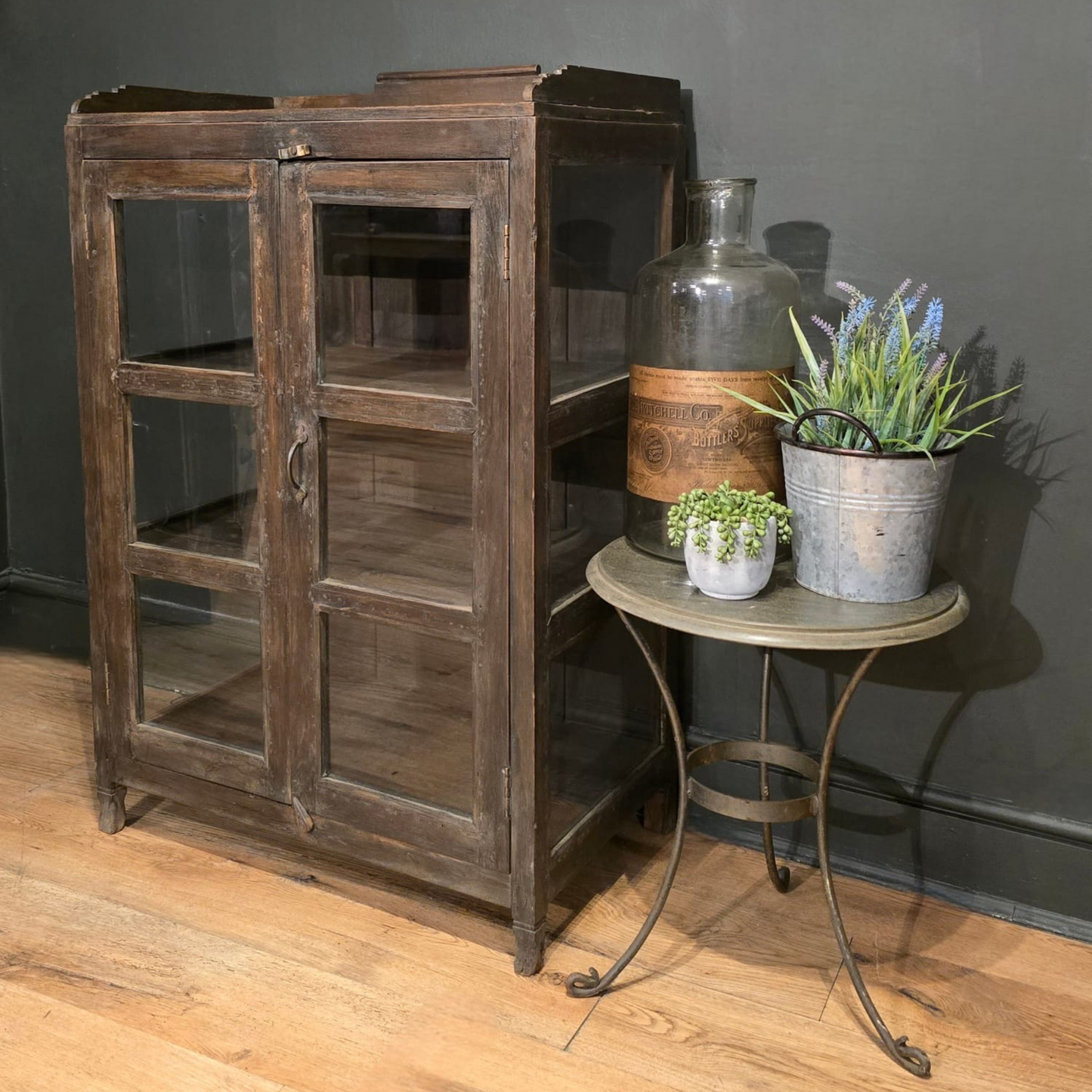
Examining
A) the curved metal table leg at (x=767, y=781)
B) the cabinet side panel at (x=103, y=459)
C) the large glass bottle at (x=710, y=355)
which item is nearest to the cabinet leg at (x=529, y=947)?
the curved metal table leg at (x=767, y=781)

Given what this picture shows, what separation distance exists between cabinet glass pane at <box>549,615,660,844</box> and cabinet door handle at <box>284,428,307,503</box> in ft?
1.62

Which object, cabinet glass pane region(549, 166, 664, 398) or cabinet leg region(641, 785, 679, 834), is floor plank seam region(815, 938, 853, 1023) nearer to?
cabinet leg region(641, 785, 679, 834)

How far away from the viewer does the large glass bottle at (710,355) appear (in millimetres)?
1966

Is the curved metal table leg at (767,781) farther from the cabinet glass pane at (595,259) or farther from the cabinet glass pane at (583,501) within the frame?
the cabinet glass pane at (595,259)

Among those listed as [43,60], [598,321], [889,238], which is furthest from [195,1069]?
[43,60]

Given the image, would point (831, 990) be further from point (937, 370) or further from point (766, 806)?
point (937, 370)

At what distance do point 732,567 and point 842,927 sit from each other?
0.56 m

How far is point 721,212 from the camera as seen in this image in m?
1.98

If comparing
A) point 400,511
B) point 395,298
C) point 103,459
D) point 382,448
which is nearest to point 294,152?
point 395,298

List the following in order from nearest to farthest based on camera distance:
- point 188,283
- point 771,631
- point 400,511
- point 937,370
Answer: point 771,631 < point 937,370 < point 400,511 < point 188,283

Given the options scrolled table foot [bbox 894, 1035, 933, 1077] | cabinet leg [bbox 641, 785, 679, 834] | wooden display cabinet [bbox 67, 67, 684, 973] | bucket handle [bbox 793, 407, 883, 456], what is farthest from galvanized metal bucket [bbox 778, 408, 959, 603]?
cabinet leg [bbox 641, 785, 679, 834]

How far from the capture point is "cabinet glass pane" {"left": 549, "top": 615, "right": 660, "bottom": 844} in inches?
82.9

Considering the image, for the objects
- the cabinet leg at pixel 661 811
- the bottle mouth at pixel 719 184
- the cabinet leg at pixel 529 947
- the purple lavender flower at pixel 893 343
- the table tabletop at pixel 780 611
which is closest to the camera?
the table tabletop at pixel 780 611

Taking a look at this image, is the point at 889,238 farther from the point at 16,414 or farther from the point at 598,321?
the point at 16,414
